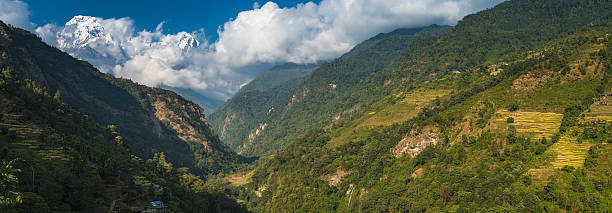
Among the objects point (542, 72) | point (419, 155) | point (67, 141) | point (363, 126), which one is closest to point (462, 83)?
point (363, 126)

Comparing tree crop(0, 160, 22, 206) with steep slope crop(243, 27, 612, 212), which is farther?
steep slope crop(243, 27, 612, 212)

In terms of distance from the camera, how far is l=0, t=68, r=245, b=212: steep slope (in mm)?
35650

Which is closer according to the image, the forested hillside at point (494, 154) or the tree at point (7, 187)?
the tree at point (7, 187)

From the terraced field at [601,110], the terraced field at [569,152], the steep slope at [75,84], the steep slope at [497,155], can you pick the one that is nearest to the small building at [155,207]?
the steep slope at [497,155]

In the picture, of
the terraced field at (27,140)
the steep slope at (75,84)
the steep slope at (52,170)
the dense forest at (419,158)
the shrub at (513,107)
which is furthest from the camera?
the steep slope at (75,84)

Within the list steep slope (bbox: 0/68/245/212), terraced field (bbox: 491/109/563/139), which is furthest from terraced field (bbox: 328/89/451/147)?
steep slope (bbox: 0/68/245/212)

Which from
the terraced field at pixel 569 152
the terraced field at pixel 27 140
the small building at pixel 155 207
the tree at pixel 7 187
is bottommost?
the small building at pixel 155 207

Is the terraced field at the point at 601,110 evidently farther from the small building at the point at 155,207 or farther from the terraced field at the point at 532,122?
the small building at the point at 155,207

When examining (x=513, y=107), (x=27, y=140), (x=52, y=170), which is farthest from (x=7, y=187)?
(x=513, y=107)

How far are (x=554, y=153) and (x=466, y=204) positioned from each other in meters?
18.9

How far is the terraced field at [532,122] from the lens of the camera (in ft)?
216

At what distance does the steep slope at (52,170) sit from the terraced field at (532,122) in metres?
79.0

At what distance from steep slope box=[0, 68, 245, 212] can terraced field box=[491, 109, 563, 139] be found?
259ft

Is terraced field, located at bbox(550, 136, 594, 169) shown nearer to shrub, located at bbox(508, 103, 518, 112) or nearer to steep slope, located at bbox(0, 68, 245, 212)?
shrub, located at bbox(508, 103, 518, 112)
